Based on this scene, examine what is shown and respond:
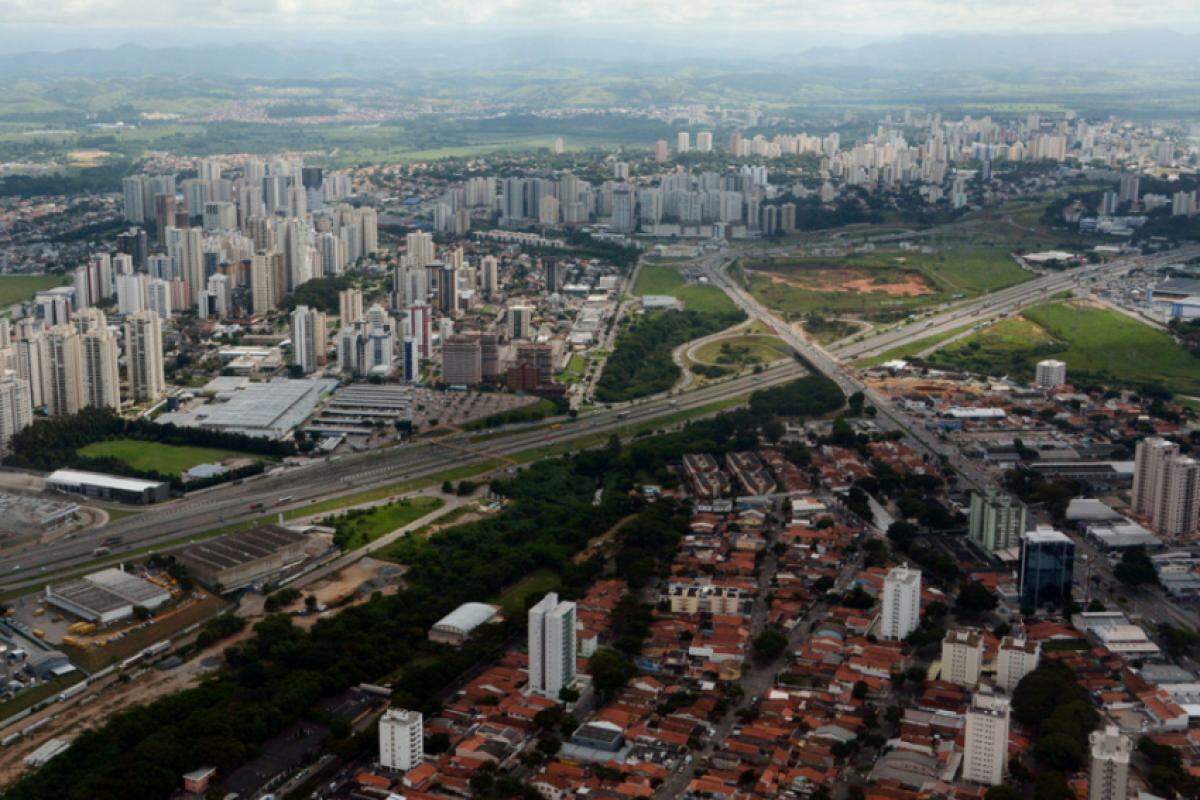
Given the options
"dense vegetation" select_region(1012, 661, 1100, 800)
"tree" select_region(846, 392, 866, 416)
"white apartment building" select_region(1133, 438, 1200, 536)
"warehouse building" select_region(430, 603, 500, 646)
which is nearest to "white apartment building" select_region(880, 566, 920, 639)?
"dense vegetation" select_region(1012, 661, 1100, 800)

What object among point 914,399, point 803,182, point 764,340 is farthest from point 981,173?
point 914,399

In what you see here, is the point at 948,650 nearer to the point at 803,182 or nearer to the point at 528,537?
the point at 528,537

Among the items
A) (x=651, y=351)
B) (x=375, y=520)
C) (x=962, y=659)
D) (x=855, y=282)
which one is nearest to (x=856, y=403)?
(x=651, y=351)

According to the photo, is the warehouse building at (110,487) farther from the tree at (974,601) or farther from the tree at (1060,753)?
the tree at (1060,753)

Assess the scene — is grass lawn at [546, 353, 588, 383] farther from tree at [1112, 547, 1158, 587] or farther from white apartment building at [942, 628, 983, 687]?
white apartment building at [942, 628, 983, 687]

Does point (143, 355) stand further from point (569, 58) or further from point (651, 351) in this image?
point (569, 58)

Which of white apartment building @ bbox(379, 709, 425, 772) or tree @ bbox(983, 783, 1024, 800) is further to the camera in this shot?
white apartment building @ bbox(379, 709, 425, 772)
